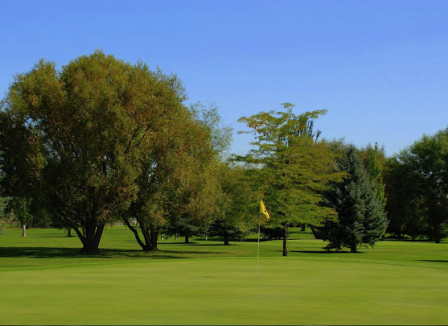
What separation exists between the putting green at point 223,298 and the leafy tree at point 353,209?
26.0 metres

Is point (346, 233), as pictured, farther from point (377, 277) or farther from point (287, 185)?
point (377, 277)

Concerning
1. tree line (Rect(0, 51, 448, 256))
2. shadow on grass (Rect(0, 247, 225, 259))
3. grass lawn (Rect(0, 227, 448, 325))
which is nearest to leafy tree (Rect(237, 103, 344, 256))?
tree line (Rect(0, 51, 448, 256))

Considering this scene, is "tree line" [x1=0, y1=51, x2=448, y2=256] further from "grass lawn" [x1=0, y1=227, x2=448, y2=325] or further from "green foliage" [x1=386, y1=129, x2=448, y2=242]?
"green foliage" [x1=386, y1=129, x2=448, y2=242]

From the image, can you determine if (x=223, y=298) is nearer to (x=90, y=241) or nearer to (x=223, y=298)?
(x=223, y=298)

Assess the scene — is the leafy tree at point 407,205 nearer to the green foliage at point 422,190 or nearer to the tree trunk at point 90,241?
the green foliage at point 422,190

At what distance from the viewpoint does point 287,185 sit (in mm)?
40250

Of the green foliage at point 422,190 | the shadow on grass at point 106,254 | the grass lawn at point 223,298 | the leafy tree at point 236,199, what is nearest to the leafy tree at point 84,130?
the shadow on grass at point 106,254

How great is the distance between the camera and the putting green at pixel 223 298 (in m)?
9.84

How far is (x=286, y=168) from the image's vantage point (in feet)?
134

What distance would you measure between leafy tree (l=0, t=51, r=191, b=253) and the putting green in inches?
674

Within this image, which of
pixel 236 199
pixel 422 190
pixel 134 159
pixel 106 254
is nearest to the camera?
pixel 134 159

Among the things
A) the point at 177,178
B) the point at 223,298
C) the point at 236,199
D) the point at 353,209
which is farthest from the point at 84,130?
the point at 223,298

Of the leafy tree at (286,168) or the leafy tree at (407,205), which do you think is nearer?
the leafy tree at (286,168)

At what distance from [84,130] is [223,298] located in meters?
25.9
